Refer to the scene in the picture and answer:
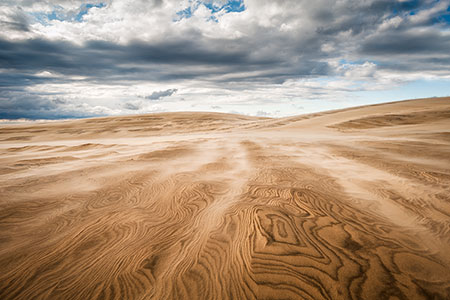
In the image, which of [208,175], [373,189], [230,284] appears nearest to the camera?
[230,284]

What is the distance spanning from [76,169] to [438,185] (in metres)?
7.47

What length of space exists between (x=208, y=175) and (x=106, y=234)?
8.09ft

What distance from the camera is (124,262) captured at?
7.02ft

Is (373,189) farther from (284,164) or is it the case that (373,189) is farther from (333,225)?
(284,164)

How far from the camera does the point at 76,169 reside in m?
5.35

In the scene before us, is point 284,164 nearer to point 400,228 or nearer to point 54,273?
point 400,228

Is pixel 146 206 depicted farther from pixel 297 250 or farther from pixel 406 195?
pixel 406 195

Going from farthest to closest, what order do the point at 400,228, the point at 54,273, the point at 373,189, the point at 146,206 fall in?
the point at 373,189, the point at 146,206, the point at 400,228, the point at 54,273

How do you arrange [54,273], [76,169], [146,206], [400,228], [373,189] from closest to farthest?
[54,273] → [400,228] → [146,206] → [373,189] → [76,169]

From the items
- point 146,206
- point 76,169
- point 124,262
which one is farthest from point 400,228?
point 76,169

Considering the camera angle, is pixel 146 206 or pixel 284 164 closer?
pixel 146 206

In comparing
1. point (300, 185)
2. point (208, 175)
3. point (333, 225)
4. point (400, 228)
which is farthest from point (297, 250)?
point (208, 175)

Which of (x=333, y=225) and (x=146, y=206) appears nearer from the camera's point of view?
(x=333, y=225)

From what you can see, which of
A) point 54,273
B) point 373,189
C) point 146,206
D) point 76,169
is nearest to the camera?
point 54,273
